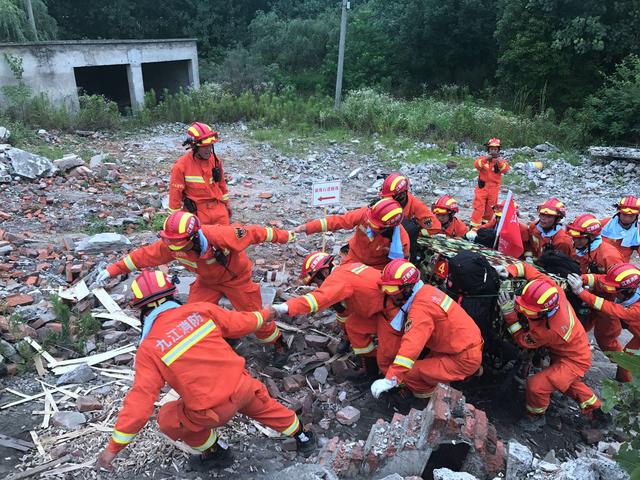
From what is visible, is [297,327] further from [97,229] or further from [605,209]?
[605,209]

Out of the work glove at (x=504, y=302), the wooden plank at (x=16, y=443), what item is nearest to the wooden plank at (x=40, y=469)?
the wooden plank at (x=16, y=443)

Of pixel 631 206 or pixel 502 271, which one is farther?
pixel 631 206

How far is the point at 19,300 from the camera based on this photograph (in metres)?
5.32

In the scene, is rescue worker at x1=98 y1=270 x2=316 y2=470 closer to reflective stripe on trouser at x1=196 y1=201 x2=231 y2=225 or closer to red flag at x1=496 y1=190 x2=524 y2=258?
reflective stripe on trouser at x1=196 y1=201 x2=231 y2=225

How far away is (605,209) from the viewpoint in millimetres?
9844

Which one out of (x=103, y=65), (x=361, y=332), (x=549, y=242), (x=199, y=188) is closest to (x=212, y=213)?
(x=199, y=188)

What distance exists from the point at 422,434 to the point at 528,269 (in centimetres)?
209

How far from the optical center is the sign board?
620 cm

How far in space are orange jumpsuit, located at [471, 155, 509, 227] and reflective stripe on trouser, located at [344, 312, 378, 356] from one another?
13.0ft

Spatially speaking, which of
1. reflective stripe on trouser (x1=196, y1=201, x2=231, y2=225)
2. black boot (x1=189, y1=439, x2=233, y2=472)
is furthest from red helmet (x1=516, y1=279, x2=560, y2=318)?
reflective stripe on trouser (x1=196, y1=201, x2=231, y2=225)

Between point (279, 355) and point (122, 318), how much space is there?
1.67 m

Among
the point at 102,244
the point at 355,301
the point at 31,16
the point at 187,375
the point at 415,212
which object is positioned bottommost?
the point at 102,244

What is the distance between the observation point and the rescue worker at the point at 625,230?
17.6 feet

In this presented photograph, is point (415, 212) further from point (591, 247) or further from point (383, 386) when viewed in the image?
point (383, 386)
